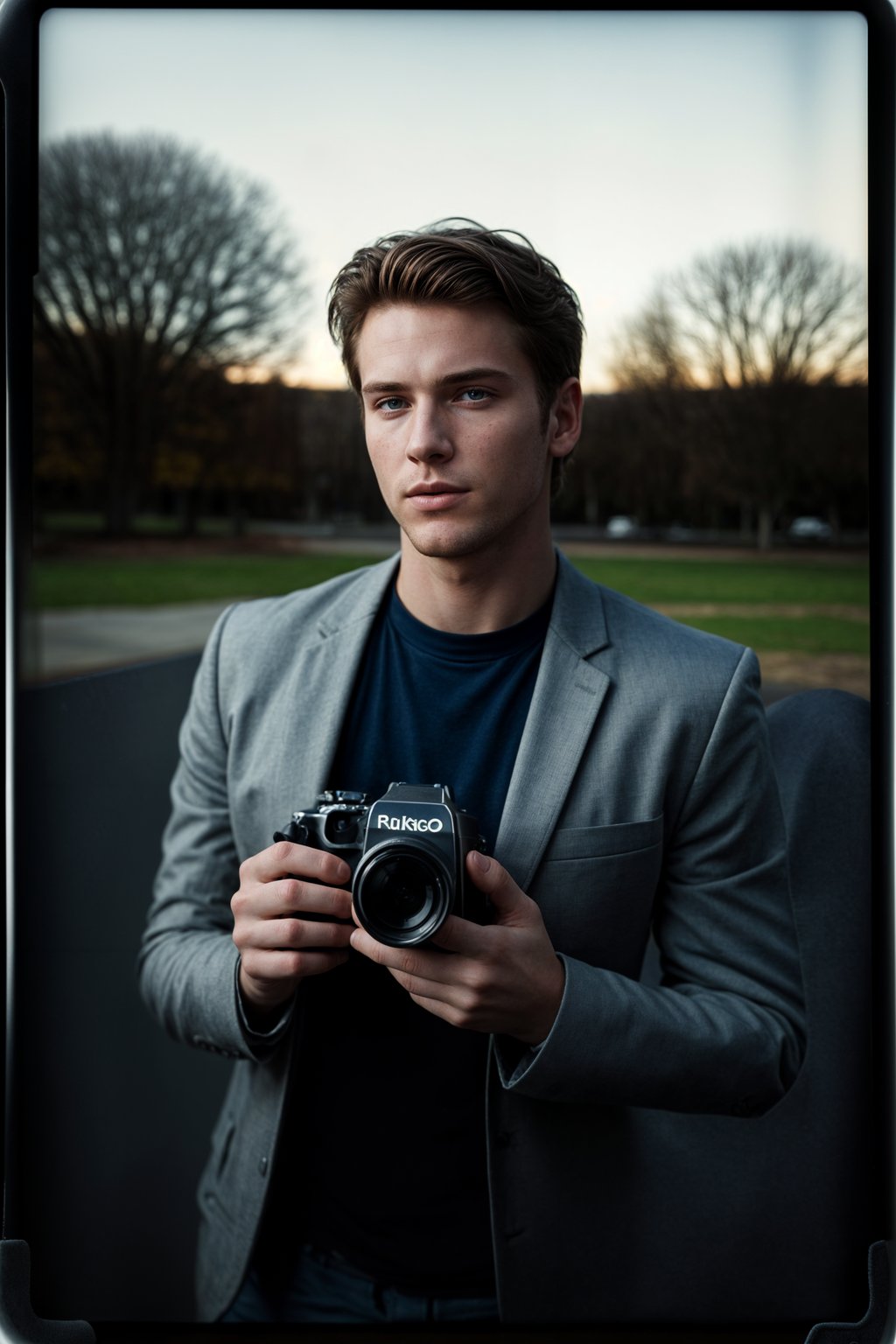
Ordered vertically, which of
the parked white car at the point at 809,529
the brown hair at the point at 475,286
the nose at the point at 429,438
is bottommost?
the parked white car at the point at 809,529

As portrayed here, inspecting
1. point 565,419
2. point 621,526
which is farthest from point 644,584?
point 565,419

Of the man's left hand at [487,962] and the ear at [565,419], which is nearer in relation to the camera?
the man's left hand at [487,962]

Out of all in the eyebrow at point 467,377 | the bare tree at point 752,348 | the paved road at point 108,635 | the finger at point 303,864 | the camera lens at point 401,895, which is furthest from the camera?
the paved road at point 108,635

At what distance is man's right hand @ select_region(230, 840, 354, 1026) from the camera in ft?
3.24

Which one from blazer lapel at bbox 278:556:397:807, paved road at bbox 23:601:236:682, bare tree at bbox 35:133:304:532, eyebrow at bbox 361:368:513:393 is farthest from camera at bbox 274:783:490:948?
bare tree at bbox 35:133:304:532

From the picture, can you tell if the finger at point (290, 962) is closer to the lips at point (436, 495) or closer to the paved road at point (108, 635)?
the lips at point (436, 495)

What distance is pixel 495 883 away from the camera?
940mm

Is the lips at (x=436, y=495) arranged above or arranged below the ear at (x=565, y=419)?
below

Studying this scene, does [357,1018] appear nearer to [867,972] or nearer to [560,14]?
[867,972]

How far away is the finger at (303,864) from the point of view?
0.99m

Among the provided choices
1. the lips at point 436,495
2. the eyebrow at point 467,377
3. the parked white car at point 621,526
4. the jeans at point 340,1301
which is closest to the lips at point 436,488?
the lips at point 436,495

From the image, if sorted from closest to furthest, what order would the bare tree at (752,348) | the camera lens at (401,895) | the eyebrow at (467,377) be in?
the camera lens at (401,895) → the eyebrow at (467,377) → the bare tree at (752,348)

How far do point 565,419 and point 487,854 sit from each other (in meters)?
0.53

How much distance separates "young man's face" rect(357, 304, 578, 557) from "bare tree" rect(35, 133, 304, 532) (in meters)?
0.42
